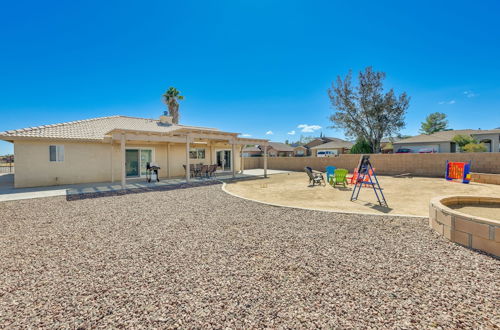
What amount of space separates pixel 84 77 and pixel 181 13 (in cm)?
1067

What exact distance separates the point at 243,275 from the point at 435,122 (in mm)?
58850

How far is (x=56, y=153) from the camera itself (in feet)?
38.1

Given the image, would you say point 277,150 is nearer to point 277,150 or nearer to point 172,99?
point 277,150

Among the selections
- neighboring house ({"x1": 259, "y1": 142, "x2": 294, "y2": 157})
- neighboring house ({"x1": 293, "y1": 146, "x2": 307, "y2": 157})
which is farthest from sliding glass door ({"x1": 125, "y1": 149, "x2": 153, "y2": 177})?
neighboring house ({"x1": 293, "y1": 146, "x2": 307, "y2": 157})

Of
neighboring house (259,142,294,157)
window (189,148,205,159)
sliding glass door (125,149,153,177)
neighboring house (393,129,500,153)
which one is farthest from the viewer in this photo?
neighboring house (259,142,294,157)

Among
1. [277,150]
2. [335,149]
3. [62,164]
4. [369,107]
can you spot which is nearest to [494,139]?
[369,107]

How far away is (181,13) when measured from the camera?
1199cm

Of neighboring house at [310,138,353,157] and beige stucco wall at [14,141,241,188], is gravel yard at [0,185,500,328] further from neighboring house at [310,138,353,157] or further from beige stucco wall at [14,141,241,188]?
neighboring house at [310,138,353,157]

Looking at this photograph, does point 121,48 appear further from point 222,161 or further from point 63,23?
point 222,161

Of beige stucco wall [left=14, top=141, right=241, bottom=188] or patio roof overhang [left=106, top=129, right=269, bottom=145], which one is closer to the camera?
patio roof overhang [left=106, top=129, right=269, bottom=145]

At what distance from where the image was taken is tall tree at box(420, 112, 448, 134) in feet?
144

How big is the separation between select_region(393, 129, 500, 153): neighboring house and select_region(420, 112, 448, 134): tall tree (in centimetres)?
2260

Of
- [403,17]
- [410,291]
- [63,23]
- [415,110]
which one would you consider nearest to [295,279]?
[410,291]

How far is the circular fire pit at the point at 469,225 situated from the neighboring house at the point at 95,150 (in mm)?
11367
